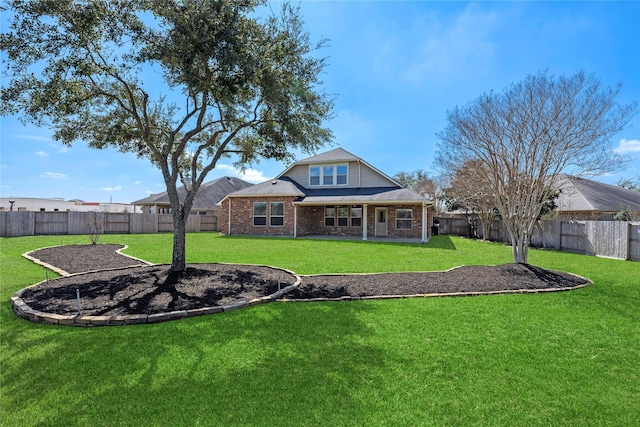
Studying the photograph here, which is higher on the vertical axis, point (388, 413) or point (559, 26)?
point (559, 26)

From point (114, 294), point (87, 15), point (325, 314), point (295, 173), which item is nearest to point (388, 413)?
point (325, 314)

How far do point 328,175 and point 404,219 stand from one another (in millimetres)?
5975

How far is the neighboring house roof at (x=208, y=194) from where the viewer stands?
2976 cm

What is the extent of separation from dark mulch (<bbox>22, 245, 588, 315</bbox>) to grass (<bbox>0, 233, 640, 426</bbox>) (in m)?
0.66

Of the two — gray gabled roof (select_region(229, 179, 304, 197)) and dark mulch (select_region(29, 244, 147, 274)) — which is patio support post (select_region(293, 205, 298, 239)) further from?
dark mulch (select_region(29, 244, 147, 274))

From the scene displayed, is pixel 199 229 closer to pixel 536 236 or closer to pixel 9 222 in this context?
pixel 9 222

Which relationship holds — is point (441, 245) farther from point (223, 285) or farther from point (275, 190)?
point (223, 285)

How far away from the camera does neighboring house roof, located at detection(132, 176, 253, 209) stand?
2976 cm

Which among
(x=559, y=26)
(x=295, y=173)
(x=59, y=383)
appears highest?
(x=559, y=26)

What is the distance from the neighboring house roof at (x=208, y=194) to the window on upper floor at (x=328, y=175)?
11.4m

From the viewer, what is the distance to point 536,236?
685 inches

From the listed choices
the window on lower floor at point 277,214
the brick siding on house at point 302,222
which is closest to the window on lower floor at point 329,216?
the brick siding on house at point 302,222

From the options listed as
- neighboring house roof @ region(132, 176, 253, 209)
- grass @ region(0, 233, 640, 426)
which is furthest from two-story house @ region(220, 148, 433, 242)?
grass @ region(0, 233, 640, 426)

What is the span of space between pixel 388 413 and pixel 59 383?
312 centimetres
